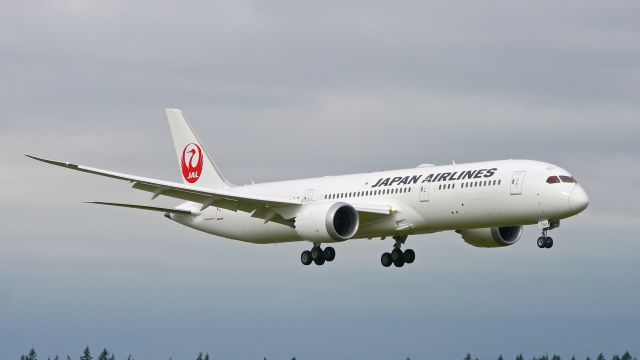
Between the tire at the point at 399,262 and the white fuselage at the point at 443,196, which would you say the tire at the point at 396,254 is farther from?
the white fuselage at the point at 443,196

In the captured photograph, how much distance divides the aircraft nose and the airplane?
0.05m

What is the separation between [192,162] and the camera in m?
89.4

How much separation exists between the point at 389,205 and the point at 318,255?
5684 millimetres

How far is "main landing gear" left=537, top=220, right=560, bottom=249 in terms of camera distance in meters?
67.7

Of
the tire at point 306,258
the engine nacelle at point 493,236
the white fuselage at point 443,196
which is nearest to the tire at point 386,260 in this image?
the white fuselage at point 443,196

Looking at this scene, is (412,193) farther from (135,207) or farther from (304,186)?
(135,207)

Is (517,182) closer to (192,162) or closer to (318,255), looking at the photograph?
(318,255)

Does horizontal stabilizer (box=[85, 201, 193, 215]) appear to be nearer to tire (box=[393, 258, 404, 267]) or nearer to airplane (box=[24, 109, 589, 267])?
airplane (box=[24, 109, 589, 267])

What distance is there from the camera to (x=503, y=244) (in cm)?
7738

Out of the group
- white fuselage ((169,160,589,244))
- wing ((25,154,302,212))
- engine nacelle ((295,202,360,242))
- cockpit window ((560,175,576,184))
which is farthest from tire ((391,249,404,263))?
cockpit window ((560,175,576,184))

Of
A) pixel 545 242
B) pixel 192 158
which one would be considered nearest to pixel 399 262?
pixel 545 242

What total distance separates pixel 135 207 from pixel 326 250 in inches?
428

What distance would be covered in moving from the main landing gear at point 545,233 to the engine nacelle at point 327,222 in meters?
9.73

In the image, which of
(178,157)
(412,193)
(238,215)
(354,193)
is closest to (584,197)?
(412,193)
